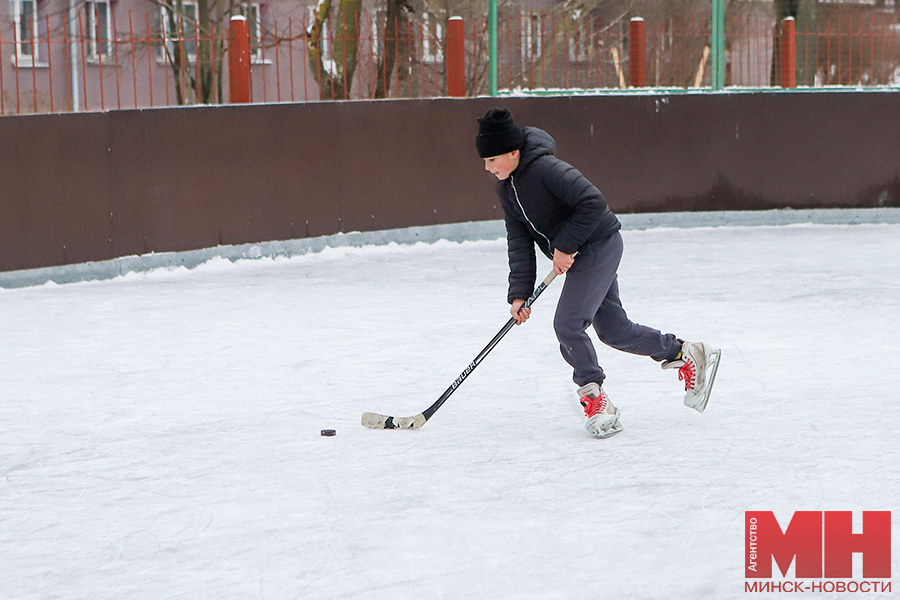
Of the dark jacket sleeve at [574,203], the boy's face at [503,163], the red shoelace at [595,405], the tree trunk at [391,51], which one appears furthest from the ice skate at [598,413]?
the tree trunk at [391,51]

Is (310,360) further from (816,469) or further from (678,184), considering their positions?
(678,184)

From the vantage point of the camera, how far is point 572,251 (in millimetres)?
4164

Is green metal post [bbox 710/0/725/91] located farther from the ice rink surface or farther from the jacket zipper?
the jacket zipper

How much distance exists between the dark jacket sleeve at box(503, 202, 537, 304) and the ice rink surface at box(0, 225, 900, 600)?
0.50 meters

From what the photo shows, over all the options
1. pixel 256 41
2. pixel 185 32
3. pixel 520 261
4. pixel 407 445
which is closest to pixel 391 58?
pixel 256 41

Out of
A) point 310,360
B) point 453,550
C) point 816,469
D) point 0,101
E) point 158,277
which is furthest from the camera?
point 158,277

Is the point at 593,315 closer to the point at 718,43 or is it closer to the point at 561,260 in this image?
the point at 561,260

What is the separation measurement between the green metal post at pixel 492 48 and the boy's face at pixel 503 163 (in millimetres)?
6298

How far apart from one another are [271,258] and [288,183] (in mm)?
577

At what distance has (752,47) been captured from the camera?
11.3 metres

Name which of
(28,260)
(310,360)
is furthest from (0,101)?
(310,360)

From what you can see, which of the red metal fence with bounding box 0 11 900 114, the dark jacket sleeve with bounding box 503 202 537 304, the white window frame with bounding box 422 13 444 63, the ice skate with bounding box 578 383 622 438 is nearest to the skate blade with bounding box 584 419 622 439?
the ice skate with bounding box 578 383 622 438

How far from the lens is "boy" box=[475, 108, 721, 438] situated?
4.14 m

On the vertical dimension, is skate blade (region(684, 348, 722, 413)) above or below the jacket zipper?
below
